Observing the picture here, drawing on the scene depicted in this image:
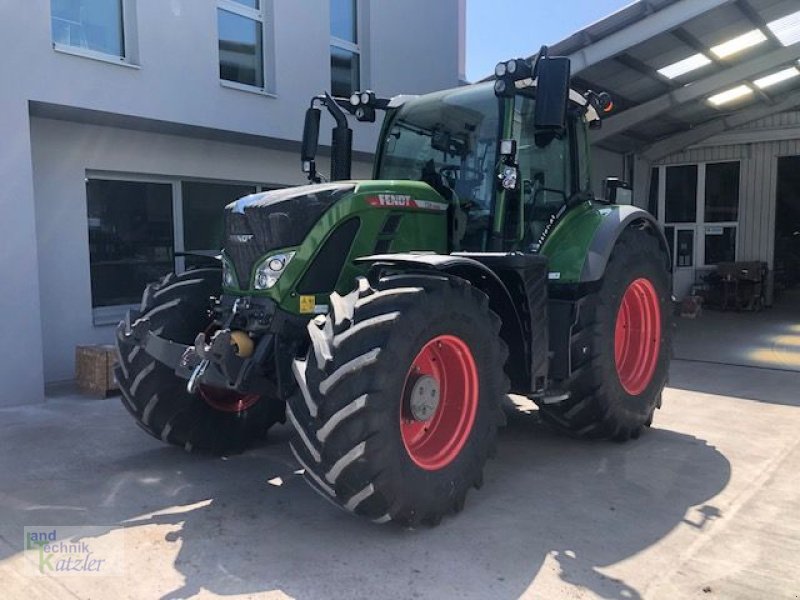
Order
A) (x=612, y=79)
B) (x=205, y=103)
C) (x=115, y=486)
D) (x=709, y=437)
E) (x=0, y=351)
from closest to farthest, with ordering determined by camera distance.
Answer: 1. (x=115, y=486)
2. (x=709, y=437)
3. (x=0, y=351)
4. (x=205, y=103)
5. (x=612, y=79)

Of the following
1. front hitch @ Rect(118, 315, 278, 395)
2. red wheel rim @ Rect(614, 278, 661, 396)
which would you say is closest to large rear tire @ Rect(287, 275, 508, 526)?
front hitch @ Rect(118, 315, 278, 395)

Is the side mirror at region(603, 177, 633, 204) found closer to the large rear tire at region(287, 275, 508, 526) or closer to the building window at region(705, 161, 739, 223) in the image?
the large rear tire at region(287, 275, 508, 526)

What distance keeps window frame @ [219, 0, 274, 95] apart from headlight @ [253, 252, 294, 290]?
14.4 ft

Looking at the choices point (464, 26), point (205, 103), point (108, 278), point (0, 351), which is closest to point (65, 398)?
point (0, 351)

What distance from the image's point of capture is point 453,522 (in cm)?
356

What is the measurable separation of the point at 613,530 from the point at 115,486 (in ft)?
9.77

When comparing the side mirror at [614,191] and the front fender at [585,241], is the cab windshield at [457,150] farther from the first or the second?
the side mirror at [614,191]

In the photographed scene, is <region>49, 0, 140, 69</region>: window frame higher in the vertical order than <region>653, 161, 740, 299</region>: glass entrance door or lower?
higher

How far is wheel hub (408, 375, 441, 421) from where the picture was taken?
3.41m

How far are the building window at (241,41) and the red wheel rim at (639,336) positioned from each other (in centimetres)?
510

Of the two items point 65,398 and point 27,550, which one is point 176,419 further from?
point 65,398

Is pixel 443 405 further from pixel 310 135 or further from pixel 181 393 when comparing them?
pixel 310 135

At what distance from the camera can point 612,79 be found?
9898 mm

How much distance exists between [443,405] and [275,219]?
4.57 feet
